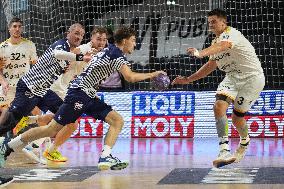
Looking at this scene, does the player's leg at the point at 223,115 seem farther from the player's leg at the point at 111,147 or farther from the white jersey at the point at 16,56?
the white jersey at the point at 16,56

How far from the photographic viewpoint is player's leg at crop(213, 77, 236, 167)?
977cm

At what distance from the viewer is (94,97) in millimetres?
9375

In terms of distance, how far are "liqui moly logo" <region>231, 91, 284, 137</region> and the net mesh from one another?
695 mm

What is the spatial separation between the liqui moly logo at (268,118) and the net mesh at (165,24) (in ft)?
2.28

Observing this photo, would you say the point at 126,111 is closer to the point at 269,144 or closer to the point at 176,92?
the point at 176,92

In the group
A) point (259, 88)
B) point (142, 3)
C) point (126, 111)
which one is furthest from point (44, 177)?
point (142, 3)

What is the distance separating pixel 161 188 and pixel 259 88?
108 inches

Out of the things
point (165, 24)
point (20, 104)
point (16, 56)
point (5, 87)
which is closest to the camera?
point (20, 104)

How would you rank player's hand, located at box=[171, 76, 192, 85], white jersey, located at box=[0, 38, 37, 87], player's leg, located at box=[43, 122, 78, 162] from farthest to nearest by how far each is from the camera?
1. white jersey, located at box=[0, 38, 37, 87]
2. player's leg, located at box=[43, 122, 78, 162]
3. player's hand, located at box=[171, 76, 192, 85]

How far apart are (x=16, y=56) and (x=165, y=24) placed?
6154mm

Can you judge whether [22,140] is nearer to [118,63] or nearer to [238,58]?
[118,63]

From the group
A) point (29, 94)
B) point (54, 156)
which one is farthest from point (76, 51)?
point (54, 156)

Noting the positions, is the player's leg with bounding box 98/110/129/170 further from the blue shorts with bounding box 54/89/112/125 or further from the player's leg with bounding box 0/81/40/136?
the player's leg with bounding box 0/81/40/136

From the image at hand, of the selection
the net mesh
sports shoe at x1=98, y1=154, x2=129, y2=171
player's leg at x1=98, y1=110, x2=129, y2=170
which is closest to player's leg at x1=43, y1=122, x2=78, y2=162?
player's leg at x1=98, y1=110, x2=129, y2=170
